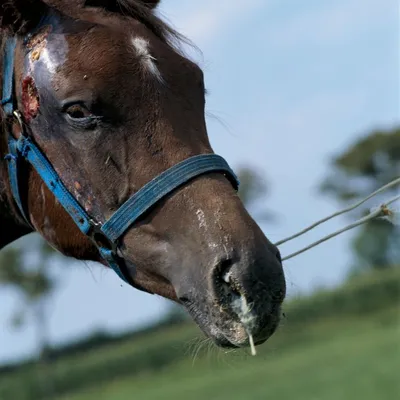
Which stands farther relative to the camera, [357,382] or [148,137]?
[357,382]

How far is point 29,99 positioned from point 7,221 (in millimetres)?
779

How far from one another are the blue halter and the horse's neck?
123mm

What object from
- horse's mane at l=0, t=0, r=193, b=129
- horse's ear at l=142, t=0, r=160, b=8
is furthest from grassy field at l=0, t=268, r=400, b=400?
horse's mane at l=0, t=0, r=193, b=129

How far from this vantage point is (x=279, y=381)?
23125 mm

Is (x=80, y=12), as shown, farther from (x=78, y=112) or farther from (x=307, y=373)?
(x=307, y=373)

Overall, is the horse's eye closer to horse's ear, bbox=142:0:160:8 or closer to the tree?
horse's ear, bbox=142:0:160:8

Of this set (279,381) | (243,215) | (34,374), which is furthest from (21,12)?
(34,374)

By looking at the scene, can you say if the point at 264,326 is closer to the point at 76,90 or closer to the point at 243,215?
the point at 243,215

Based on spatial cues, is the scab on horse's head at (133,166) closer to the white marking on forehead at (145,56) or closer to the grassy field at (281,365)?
the white marking on forehead at (145,56)

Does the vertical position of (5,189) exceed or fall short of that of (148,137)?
it falls short

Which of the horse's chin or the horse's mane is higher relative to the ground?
the horse's mane

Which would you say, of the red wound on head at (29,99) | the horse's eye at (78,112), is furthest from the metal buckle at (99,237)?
the red wound on head at (29,99)

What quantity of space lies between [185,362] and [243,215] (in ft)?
105

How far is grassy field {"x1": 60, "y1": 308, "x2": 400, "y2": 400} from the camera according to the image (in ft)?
64.9
